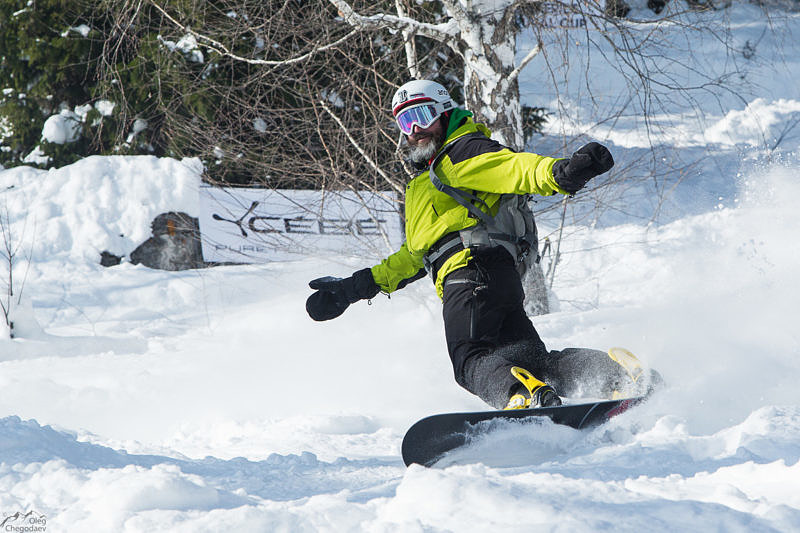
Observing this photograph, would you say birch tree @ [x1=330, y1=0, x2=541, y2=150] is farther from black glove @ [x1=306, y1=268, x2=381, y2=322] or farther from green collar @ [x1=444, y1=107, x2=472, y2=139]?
black glove @ [x1=306, y1=268, x2=381, y2=322]

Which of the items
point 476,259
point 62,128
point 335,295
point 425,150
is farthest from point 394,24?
point 62,128

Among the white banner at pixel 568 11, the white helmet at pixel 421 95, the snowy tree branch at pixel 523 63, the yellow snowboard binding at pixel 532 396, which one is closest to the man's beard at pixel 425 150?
the white helmet at pixel 421 95

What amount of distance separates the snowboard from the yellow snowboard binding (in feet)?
0.25

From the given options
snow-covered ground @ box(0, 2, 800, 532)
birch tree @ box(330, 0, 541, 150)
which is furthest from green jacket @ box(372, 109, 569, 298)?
birch tree @ box(330, 0, 541, 150)

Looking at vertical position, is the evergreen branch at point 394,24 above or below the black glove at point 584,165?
above

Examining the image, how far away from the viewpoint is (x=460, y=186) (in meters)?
2.99

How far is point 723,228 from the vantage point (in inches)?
392

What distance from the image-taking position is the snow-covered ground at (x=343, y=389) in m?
1.91

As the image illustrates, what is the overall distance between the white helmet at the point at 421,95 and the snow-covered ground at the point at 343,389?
4.85 feet

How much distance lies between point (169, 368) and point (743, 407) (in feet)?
15.8

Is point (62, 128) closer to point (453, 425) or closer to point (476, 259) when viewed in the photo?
point (476, 259)

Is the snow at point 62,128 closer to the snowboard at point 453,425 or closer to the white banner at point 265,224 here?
the white banner at point 265,224

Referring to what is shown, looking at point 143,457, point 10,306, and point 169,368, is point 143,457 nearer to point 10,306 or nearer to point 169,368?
point 169,368

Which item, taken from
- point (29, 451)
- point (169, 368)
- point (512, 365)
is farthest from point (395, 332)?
point (29, 451)
